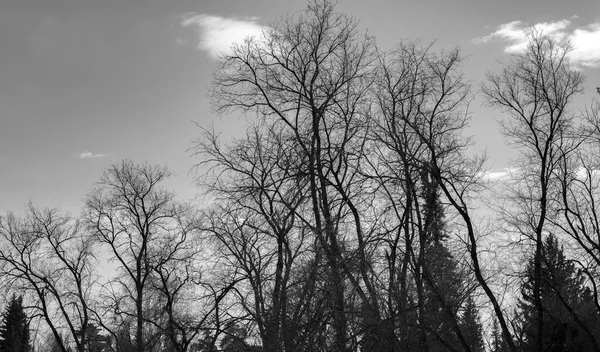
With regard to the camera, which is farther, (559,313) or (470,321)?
(559,313)

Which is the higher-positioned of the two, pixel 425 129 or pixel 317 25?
pixel 317 25

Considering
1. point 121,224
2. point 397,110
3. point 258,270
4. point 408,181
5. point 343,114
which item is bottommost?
point 258,270

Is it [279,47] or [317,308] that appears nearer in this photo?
[317,308]

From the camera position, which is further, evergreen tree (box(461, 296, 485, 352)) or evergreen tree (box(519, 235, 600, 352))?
evergreen tree (box(519, 235, 600, 352))

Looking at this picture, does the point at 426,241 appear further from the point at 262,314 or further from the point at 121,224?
the point at 121,224

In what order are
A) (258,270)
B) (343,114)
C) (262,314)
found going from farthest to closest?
(343,114) → (258,270) → (262,314)

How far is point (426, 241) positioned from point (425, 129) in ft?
10.7

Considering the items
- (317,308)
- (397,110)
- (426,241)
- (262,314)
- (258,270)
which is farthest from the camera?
(397,110)

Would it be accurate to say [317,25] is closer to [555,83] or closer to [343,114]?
[343,114]

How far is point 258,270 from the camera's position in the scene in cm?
999

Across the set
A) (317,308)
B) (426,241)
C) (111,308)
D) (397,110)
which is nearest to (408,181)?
(426,241)

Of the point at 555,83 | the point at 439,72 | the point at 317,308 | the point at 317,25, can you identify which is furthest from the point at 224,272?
the point at 555,83

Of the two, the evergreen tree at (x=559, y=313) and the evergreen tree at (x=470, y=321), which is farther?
the evergreen tree at (x=559, y=313)

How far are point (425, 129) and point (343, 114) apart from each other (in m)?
3.64
